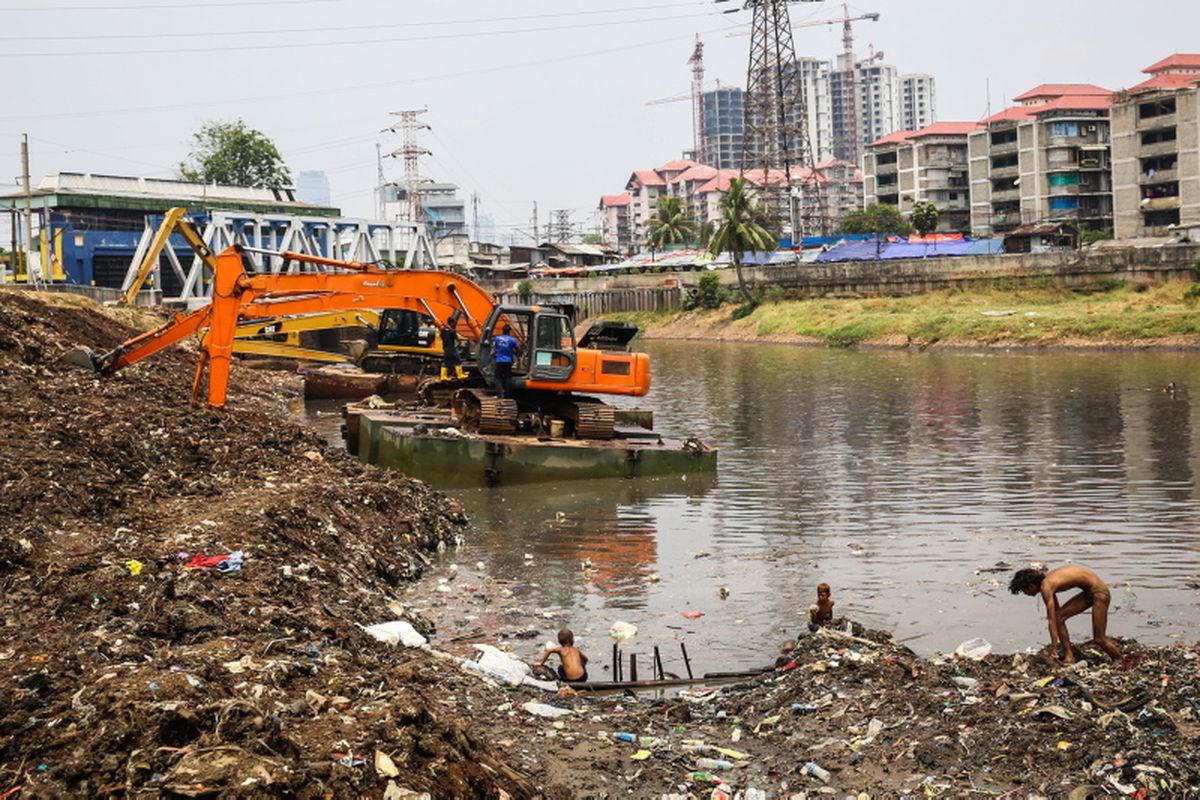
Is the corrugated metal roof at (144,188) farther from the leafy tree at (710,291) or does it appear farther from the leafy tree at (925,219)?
the leafy tree at (925,219)

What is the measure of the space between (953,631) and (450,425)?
1219cm

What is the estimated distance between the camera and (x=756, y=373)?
171 ft

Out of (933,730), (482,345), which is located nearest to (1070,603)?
(933,730)

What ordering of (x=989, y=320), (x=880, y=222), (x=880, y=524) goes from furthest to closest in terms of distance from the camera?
(x=880, y=222), (x=989, y=320), (x=880, y=524)

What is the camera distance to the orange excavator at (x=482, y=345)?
23781 millimetres

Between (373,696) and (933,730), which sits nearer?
(373,696)

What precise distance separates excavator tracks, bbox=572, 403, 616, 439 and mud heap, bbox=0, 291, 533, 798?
4644 millimetres

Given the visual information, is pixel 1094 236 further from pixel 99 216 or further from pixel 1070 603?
pixel 1070 603

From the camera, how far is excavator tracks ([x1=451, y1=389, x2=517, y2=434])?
23875 millimetres

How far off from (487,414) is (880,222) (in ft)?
289

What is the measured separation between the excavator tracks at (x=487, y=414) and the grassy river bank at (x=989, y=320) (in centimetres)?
3510

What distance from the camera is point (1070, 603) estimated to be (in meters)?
11.6

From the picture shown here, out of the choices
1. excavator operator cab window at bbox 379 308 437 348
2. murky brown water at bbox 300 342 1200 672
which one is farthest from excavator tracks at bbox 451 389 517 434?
excavator operator cab window at bbox 379 308 437 348

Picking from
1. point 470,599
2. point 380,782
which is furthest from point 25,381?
point 380,782
